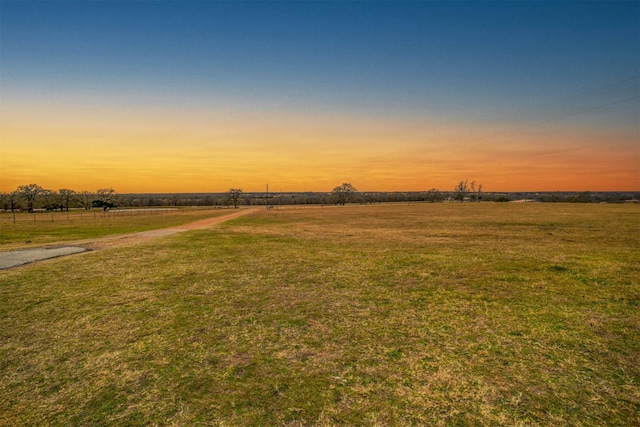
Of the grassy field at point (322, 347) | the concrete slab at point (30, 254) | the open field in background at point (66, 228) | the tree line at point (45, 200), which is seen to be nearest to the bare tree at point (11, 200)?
the tree line at point (45, 200)

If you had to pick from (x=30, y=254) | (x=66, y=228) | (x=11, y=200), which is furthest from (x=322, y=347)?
(x=11, y=200)

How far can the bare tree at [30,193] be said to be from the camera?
10312cm

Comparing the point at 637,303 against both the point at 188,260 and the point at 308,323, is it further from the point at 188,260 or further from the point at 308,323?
the point at 188,260

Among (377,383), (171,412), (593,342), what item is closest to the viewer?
(171,412)

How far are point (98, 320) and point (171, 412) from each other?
199 inches

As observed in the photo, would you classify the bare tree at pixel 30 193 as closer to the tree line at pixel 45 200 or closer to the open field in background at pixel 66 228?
the tree line at pixel 45 200

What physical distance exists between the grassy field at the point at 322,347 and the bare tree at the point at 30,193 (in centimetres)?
12310

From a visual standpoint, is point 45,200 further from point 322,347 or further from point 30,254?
point 322,347

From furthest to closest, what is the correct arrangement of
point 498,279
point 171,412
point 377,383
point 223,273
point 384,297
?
point 223,273
point 498,279
point 384,297
point 377,383
point 171,412

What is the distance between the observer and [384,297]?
9.82 m

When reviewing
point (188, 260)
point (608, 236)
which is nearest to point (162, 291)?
point (188, 260)

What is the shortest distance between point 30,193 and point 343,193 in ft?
401

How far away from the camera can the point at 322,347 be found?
6465mm

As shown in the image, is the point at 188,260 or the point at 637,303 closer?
the point at 637,303
